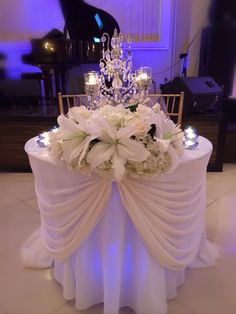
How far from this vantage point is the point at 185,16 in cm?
428

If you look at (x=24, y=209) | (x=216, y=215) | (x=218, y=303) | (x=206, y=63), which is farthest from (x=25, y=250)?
(x=206, y=63)

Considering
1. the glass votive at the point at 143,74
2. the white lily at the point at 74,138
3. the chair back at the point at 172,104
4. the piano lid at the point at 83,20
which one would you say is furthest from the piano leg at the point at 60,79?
the white lily at the point at 74,138

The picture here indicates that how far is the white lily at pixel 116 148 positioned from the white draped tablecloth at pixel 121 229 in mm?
174

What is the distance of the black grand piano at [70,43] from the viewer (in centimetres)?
360

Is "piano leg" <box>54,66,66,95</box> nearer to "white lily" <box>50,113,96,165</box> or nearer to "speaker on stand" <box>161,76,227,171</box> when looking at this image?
"speaker on stand" <box>161,76,227,171</box>

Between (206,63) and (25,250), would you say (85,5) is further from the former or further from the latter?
(25,250)

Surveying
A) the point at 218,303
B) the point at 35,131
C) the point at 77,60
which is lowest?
the point at 218,303

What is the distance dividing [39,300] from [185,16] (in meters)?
4.21

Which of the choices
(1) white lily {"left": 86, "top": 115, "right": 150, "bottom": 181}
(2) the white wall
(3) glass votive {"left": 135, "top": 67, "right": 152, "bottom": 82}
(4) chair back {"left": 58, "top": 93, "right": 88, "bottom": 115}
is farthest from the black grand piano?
(1) white lily {"left": 86, "top": 115, "right": 150, "bottom": 181}

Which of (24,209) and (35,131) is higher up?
(35,131)

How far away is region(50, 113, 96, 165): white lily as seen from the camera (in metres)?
1.08

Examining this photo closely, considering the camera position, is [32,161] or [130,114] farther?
[32,161]

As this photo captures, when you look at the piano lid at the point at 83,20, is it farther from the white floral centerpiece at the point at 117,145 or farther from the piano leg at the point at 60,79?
the white floral centerpiece at the point at 117,145

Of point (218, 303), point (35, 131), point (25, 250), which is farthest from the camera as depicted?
point (35, 131)
